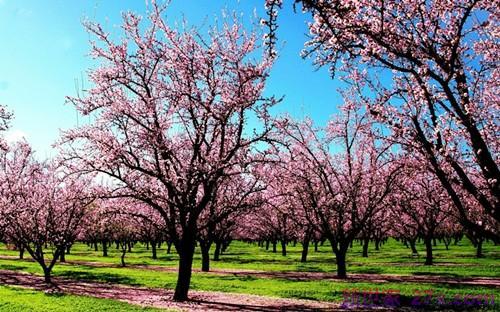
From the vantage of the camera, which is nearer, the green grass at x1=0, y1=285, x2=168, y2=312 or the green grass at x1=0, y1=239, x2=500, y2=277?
the green grass at x1=0, y1=285, x2=168, y2=312

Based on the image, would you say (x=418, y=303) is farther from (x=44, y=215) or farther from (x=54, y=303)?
(x=44, y=215)

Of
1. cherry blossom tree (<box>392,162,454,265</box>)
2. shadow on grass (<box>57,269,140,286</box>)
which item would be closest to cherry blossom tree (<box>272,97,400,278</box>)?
cherry blossom tree (<box>392,162,454,265</box>)

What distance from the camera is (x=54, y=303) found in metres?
20.3

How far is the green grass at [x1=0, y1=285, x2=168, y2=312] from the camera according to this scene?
18.5 meters

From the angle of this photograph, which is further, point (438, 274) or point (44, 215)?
point (438, 274)

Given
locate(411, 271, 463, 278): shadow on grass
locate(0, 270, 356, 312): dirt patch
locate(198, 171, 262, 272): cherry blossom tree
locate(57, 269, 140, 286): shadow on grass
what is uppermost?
locate(198, 171, 262, 272): cherry blossom tree

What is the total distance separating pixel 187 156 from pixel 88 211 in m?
12.8

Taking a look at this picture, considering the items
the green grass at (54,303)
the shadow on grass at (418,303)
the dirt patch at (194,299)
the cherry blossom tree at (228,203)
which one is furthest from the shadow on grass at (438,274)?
the green grass at (54,303)

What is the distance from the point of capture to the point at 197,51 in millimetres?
21484

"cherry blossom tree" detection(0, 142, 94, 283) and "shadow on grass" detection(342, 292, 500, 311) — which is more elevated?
"cherry blossom tree" detection(0, 142, 94, 283)

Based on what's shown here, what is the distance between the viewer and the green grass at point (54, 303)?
60.8 feet

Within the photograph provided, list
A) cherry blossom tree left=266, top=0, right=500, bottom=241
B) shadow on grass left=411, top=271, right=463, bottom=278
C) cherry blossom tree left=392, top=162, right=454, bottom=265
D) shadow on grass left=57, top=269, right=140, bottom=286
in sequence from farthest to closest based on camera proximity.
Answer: shadow on grass left=411, top=271, right=463, bottom=278 < shadow on grass left=57, top=269, right=140, bottom=286 < cherry blossom tree left=392, top=162, right=454, bottom=265 < cherry blossom tree left=266, top=0, right=500, bottom=241

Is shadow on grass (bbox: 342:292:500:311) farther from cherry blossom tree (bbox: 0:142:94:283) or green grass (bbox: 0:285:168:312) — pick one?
cherry blossom tree (bbox: 0:142:94:283)

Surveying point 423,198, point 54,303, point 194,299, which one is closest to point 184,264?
point 194,299
